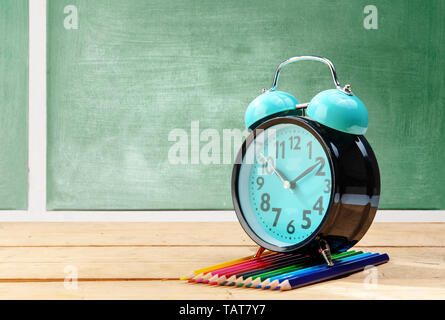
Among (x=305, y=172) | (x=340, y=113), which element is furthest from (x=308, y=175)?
(x=340, y=113)

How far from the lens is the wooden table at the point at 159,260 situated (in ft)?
1.95

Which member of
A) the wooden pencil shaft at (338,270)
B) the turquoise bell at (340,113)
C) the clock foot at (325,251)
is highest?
the turquoise bell at (340,113)

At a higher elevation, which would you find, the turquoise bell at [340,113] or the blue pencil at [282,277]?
the turquoise bell at [340,113]

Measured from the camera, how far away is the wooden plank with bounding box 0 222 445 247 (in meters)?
1.01

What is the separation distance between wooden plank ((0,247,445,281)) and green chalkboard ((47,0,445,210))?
52 centimetres

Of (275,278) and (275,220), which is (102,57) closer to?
(275,220)

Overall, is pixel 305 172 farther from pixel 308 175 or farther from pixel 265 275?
pixel 265 275

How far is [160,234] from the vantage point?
113cm

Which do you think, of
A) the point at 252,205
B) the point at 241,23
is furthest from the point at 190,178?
the point at 252,205

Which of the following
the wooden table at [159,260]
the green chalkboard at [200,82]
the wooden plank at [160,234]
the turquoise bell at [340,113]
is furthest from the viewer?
the green chalkboard at [200,82]

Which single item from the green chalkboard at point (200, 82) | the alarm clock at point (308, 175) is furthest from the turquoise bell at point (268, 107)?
the green chalkboard at point (200, 82)

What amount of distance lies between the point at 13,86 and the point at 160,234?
0.73 m

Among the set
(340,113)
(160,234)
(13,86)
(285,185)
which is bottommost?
(160,234)

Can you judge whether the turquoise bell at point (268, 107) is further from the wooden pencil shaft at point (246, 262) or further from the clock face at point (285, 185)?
the wooden pencil shaft at point (246, 262)
